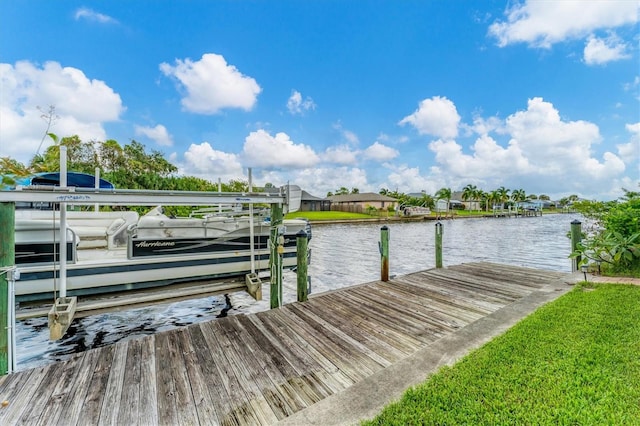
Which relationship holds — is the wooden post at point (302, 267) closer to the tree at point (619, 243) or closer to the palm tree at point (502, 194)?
the tree at point (619, 243)

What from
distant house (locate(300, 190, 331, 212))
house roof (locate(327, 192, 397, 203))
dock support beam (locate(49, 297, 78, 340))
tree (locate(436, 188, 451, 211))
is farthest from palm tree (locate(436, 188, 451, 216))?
dock support beam (locate(49, 297, 78, 340))

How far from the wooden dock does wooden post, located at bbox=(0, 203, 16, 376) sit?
0.69 ft

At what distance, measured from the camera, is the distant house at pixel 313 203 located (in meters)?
52.2

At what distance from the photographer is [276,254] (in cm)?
447

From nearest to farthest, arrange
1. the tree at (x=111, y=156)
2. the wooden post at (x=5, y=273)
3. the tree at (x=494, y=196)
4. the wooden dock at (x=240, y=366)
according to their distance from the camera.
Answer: the wooden dock at (x=240, y=366)
the wooden post at (x=5, y=273)
the tree at (x=111, y=156)
the tree at (x=494, y=196)

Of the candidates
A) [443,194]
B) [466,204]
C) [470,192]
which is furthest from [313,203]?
[466,204]

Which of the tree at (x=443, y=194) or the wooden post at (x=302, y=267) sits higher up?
the tree at (x=443, y=194)

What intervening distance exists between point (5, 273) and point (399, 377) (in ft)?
11.9

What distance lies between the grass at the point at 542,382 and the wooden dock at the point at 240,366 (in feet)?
1.88

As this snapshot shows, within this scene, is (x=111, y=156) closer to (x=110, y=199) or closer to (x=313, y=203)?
(x=110, y=199)

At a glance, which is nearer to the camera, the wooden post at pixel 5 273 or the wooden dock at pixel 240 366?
the wooden dock at pixel 240 366

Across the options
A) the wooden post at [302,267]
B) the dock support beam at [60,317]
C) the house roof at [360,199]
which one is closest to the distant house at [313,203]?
the house roof at [360,199]

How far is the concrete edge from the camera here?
6.20 ft

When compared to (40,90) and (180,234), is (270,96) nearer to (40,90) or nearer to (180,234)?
(40,90)
